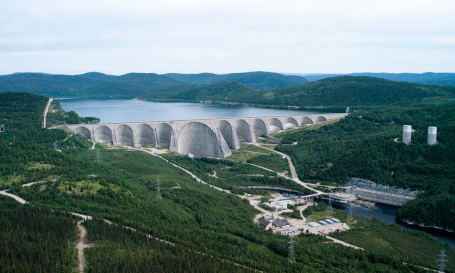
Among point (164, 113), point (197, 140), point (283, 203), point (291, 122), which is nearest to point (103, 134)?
point (197, 140)

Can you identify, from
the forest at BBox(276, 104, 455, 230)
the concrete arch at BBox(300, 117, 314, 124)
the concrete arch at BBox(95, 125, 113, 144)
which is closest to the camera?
the forest at BBox(276, 104, 455, 230)

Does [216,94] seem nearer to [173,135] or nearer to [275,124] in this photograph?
[275,124]

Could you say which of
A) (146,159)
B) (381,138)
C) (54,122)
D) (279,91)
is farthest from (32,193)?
A: (279,91)

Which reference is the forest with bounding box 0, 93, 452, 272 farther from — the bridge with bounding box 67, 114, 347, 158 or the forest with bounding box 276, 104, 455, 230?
the bridge with bounding box 67, 114, 347, 158

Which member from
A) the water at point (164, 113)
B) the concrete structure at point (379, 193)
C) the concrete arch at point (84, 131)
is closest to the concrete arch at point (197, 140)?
the concrete arch at point (84, 131)

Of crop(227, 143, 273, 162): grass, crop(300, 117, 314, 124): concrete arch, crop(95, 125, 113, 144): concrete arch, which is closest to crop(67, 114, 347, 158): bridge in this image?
crop(95, 125, 113, 144): concrete arch

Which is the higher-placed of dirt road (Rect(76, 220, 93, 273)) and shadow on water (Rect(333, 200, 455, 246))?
dirt road (Rect(76, 220, 93, 273))
